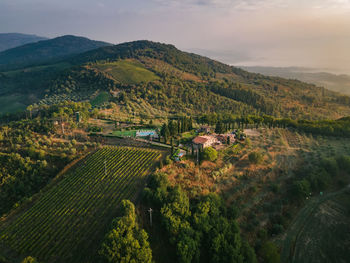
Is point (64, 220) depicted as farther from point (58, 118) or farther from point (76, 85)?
point (76, 85)

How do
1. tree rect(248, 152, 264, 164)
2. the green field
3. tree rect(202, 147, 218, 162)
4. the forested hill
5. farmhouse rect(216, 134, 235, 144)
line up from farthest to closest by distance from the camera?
the green field
the forested hill
farmhouse rect(216, 134, 235, 144)
tree rect(248, 152, 264, 164)
tree rect(202, 147, 218, 162)

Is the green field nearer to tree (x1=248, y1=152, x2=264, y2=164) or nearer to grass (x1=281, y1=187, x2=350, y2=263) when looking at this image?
tree (x1=248, y1=152, x2=264, y2=164)

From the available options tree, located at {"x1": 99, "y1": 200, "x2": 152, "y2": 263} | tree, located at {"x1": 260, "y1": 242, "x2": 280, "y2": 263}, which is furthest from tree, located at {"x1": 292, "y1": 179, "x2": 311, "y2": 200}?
tree, located at {"x1": 99, "y1": 200, "x2": 152, "y2": 263}

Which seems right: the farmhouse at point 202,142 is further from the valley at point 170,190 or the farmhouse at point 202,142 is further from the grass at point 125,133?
the grass at point 125,133

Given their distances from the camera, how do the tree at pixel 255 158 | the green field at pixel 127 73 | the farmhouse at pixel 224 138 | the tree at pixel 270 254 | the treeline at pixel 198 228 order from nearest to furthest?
the treeline at pixel 198 228 < the tree at pixel 270 254 < the tree at pixel 255 158 < the farmhouse at pixel 224 138 < the green field at pixel 127 73

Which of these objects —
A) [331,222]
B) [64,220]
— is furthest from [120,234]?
[331,222]

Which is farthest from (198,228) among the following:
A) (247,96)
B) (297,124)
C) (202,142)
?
(247,96)

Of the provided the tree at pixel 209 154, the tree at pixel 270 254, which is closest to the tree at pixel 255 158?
the tree at pixel 209 154
